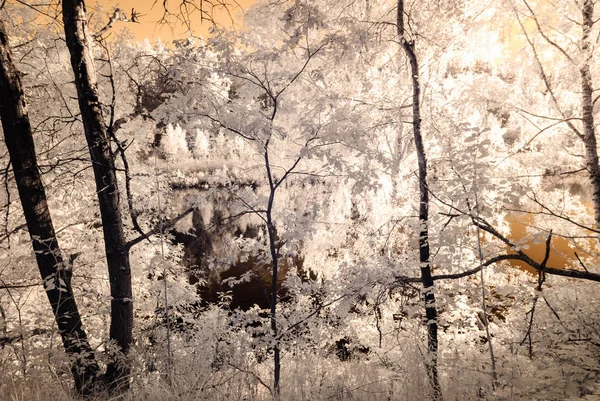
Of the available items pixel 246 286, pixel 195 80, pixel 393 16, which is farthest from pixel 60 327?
pixel 246 286

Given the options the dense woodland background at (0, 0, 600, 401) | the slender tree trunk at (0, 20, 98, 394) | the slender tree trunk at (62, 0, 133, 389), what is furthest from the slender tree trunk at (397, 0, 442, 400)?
the slender tree trunk at (0, 20, 98, 394)

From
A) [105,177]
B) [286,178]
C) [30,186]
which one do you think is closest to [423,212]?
[286,178]

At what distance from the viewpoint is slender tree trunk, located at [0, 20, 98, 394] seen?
3332 mm

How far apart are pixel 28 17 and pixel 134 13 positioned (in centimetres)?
380

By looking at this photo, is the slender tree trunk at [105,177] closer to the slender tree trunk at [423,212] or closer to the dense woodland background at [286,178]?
the dense woodland background at [286,178]

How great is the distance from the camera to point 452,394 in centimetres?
399

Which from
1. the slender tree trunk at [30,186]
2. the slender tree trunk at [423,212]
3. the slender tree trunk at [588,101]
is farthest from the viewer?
the slender tree trunk at [588,101]

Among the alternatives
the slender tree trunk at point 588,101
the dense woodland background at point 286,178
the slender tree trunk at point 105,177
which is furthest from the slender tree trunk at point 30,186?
the slender tree trunk at point 588,101

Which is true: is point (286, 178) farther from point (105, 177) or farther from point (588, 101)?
point (588, 101)

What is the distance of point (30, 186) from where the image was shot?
3535 millimetres

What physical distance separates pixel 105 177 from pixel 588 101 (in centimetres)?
680

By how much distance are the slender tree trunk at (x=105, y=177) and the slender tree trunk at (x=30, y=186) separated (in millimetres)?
342

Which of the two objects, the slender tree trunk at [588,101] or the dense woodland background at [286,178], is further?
the slender tree trunk at [588,101]

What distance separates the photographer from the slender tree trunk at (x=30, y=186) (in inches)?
131
